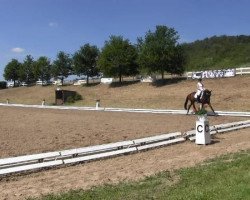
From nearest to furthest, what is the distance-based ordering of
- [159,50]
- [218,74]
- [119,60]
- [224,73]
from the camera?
[224,73]
[218,74]
[159,50]
[119,60]

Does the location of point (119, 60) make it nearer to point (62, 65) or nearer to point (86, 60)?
point (86, 60)

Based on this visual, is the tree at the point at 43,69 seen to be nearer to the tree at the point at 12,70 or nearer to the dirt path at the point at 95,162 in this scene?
the tree at the point at 12,70

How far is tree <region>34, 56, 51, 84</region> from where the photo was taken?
3558 inches

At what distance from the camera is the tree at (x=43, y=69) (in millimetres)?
90375

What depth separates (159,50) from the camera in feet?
190

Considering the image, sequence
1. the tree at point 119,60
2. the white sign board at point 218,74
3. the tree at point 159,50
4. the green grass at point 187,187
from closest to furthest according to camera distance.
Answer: the green grass at point 187,187, the white sign board at point 218,74, the tree at point 159,50, the tree at point 119,60

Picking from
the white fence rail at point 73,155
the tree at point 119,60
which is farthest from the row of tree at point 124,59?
the white fence rail at point 73,155

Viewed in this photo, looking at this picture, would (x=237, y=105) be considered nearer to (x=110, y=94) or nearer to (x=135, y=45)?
(x=110, y=94)

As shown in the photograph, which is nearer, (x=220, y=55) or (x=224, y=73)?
(x=224, y=73)

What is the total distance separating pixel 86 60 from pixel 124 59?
11.6m

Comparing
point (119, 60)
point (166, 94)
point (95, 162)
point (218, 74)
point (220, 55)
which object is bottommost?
point (95, 162)

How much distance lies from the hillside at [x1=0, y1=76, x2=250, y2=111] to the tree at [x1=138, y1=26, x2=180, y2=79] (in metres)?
2.58

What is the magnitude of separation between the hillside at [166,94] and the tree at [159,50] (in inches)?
102

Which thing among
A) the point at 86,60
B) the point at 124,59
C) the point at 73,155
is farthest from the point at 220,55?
the point at 73,155
